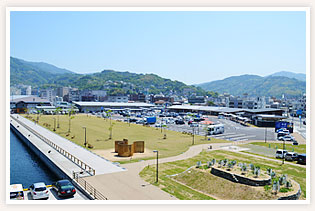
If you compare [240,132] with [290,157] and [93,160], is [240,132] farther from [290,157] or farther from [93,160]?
[93,160]

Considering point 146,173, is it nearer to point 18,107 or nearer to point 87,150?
point 87,150

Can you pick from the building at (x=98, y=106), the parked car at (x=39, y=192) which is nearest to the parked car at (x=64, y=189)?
the parked car at (x=39, y=192)

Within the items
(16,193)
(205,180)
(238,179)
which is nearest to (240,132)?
(205,180)

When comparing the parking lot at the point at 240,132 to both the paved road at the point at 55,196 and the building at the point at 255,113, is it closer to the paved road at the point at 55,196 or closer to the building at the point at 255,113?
the building at the point at 255,113

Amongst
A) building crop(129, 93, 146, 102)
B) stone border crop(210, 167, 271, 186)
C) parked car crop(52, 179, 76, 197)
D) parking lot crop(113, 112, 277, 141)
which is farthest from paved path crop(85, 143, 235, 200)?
building crop(129, 93, 146, 102)

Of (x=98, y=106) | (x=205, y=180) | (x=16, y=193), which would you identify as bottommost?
(x=205, y=180)

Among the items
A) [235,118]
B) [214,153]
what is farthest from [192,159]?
[235,118]
